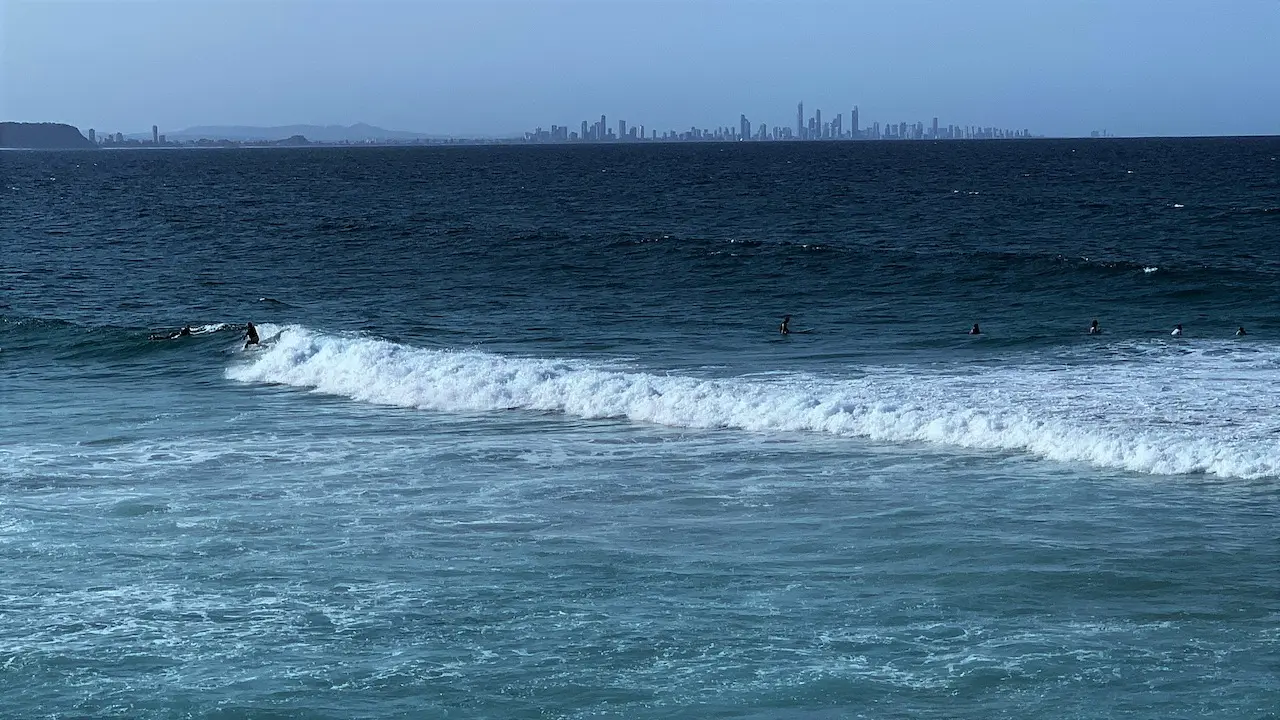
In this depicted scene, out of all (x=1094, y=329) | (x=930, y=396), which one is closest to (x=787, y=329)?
(x=1094, y=329)

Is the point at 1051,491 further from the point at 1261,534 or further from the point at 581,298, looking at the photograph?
the point at 581,298

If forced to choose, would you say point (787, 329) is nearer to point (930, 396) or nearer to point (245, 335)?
point (930, 396)

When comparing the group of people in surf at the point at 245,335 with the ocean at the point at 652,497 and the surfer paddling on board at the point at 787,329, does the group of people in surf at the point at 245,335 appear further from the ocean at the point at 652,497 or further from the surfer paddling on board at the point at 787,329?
the surfer paddling on board at the point at 787,329

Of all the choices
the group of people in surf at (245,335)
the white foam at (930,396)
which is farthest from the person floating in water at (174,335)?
the white foam at (930,396)

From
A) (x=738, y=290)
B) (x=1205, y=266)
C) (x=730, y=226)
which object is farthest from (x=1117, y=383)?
(x=730, y=226)

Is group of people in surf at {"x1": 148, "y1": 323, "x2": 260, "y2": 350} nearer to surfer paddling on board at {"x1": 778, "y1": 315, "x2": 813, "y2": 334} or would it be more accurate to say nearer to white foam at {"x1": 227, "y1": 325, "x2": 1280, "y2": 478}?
white foam at {"x1": 227, "y1": 325, "x2": 1280, "y2": 478}

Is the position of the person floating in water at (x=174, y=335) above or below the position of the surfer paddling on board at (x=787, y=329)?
below
